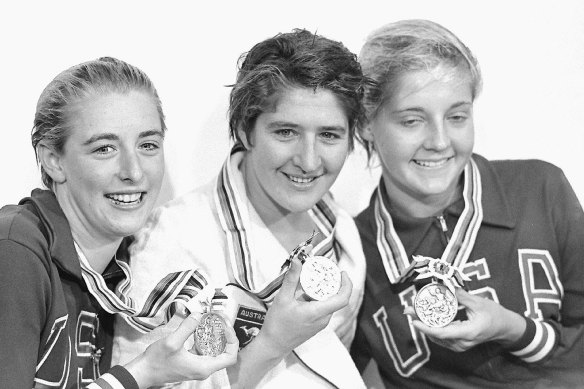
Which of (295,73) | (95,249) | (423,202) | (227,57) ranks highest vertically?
(227,57)

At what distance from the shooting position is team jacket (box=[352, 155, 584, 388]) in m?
2.30

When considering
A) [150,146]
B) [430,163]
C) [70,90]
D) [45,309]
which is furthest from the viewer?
[430,163]

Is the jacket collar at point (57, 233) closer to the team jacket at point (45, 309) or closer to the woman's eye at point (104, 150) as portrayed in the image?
the team jacket at point (45, 309)

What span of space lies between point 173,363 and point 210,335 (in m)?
0.12

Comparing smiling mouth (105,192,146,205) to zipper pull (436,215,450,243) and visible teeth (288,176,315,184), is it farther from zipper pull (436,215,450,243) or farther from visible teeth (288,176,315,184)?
zipper pull (436,215,450,243)

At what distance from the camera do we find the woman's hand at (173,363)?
71.6 inches

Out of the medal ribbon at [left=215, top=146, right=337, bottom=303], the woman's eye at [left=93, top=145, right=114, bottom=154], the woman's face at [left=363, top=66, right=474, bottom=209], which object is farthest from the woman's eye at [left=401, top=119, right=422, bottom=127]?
the woman's eye at [left=93, top=145, right=114, bottom=154]

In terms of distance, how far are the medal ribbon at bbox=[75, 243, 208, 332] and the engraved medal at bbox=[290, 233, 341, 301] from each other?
0.21 meters

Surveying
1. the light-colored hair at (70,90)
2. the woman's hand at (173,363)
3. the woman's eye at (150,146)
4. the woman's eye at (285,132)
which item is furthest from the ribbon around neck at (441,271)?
the light-colored hair at (70,90)

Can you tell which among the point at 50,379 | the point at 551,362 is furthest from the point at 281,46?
the point at 551,362

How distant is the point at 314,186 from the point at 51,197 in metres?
0.59

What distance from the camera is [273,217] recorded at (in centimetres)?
227

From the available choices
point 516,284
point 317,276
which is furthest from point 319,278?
point 516,284

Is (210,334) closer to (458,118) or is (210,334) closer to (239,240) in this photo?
(239,240)
